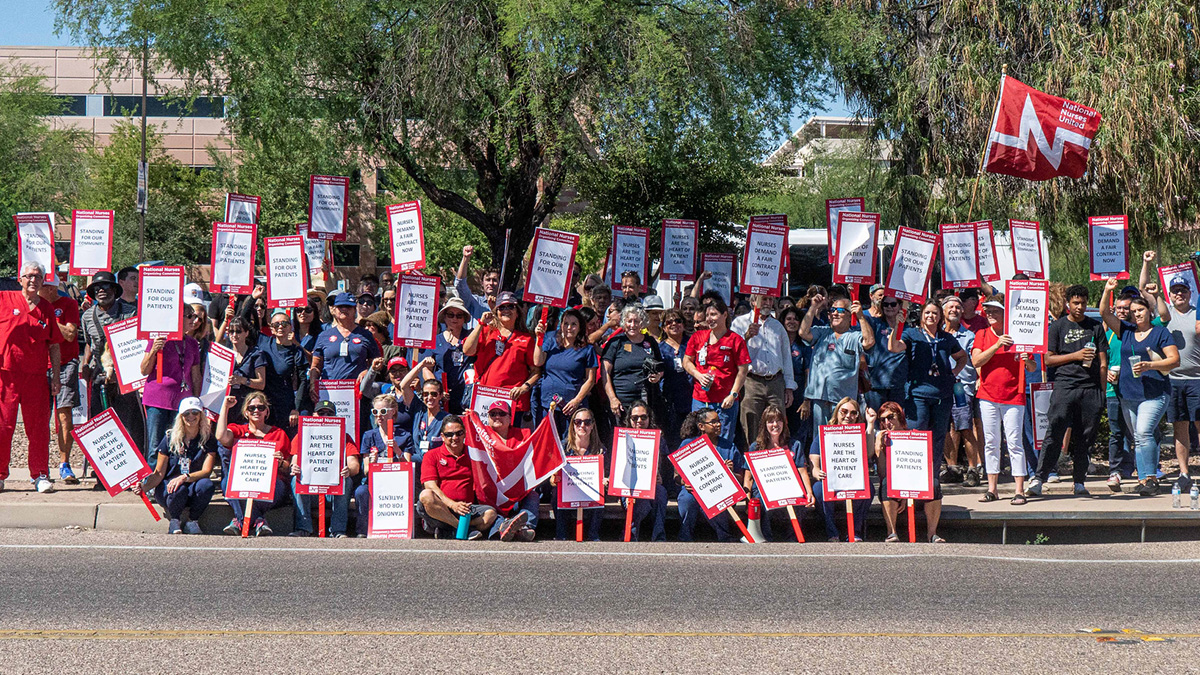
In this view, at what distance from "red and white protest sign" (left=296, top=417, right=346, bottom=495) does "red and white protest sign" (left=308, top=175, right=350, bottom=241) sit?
3.02m

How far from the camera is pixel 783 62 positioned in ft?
58.3

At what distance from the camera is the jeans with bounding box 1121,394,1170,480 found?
11.1m

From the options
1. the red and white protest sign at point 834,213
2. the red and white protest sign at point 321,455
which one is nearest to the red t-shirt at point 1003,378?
the red and white protest sign at point 834,213

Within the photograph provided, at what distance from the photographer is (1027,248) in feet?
40.5

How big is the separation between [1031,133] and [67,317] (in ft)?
32.0

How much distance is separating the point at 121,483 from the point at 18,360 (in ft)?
6.02

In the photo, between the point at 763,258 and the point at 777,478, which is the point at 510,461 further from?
the point at 763,258

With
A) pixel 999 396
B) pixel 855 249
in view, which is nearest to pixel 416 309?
pixel 855 249

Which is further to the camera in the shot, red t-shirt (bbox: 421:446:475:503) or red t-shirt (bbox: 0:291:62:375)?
red t-shirt (bbox: 0:291:62:375)

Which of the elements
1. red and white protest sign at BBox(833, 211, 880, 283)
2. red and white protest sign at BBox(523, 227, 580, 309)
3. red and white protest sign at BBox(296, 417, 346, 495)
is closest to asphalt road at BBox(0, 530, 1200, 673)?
red and white protest sign at BBox(296, 417, 346, 495)

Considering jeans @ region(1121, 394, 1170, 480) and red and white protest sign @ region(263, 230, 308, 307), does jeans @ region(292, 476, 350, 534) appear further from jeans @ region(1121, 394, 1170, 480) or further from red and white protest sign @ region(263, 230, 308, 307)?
jeans @ region(1121, 394, 1170, 480)

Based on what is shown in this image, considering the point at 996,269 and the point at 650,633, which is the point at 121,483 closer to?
the point at 650,633

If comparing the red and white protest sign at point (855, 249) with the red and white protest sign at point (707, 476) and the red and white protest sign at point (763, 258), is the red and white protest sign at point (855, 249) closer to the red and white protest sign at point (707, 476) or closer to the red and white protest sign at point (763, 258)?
the red and white protest sign at point (763, 258)

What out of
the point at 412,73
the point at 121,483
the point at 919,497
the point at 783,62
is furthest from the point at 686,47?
the point at 121,483
